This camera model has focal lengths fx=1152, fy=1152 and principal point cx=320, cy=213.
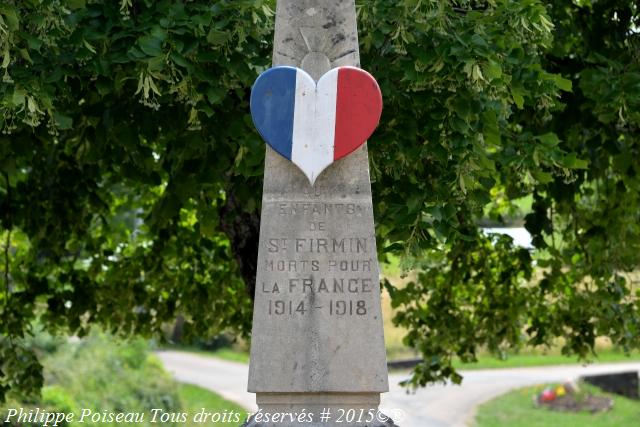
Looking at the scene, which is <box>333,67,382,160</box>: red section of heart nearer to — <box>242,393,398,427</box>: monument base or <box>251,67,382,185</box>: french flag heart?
<box>251,67,382,185</box>: french flag heart

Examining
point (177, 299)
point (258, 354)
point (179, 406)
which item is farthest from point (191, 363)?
point (258, 354)

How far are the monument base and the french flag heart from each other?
3.24 feet

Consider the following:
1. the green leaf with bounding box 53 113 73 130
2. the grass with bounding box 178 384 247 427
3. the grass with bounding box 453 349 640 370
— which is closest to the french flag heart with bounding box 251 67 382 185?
the green leaf with bounding box 53 113 73 130

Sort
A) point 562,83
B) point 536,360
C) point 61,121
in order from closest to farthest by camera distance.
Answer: point 61,121 → point 562,83 → point 536,360

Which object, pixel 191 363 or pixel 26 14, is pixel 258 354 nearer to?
pixel 26 14

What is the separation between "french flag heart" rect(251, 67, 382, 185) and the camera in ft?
17.2

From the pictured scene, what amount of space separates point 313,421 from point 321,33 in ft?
5.92

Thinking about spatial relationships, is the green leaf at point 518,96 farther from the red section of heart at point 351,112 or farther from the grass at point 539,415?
the grass at point 539,415

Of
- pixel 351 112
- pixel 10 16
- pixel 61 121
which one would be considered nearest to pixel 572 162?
pixel 351 112

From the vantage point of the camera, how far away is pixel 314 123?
528cm

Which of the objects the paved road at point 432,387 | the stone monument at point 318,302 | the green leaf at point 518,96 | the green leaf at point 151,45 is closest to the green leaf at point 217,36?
the green leaf at point 151,45

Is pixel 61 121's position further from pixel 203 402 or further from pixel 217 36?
pixel 203 402

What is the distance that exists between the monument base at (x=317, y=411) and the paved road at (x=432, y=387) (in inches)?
496

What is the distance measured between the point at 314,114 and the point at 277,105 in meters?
0.18
